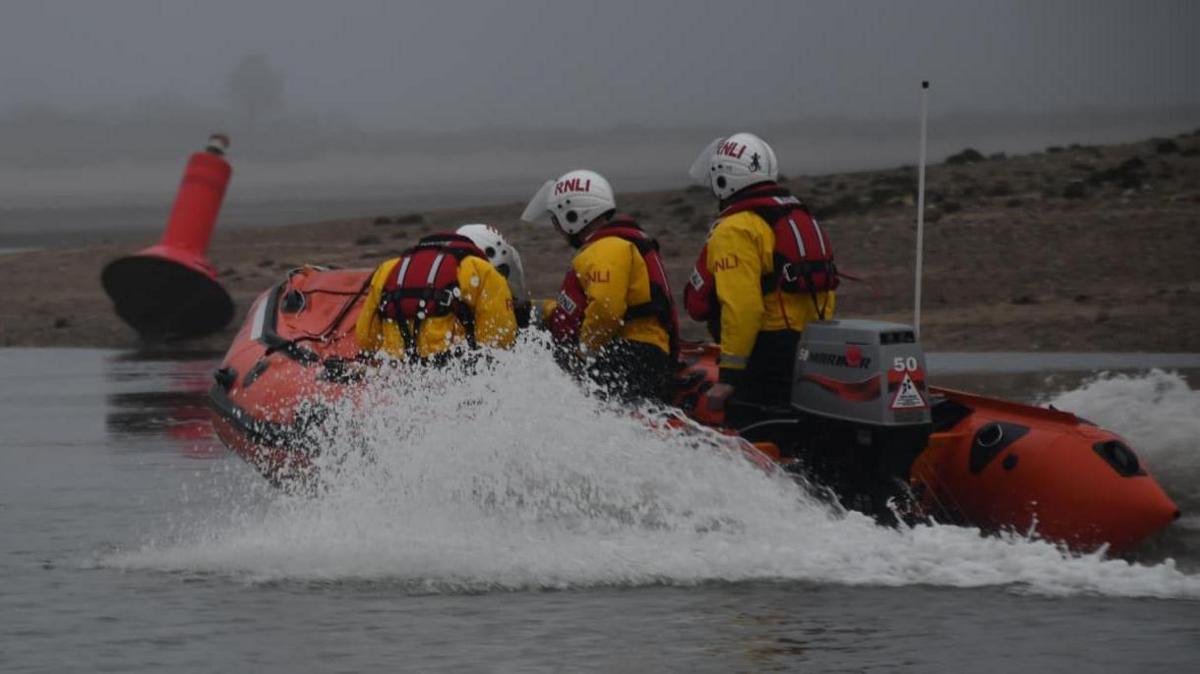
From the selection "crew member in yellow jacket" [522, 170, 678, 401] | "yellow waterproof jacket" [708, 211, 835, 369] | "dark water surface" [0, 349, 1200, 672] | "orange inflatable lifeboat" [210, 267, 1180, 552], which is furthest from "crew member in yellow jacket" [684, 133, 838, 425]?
"dark water surface" [0, 349, 1200, 672]

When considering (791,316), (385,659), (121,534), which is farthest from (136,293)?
(385,659)

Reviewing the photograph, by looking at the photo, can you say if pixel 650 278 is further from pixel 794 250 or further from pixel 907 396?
pixel 907 396

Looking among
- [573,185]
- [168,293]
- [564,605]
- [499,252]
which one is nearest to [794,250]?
[573,185]

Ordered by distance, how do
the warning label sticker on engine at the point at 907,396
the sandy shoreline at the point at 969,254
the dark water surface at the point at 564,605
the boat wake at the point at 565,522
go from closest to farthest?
the dark water surface at the point at 564,605
the boat wake at the point at 565,522
the warning label sticker on engine at the point at 907,396
the sandy shoreline at the point at 969,254

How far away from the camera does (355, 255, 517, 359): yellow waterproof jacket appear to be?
426 inches

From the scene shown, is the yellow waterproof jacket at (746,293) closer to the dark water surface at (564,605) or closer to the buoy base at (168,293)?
the dark water surface at (564,605)

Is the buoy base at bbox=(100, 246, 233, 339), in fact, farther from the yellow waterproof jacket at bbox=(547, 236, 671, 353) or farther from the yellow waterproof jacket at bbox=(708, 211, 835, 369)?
the yellow waterproof jacket at bbox=(708, 211, 835, 369)

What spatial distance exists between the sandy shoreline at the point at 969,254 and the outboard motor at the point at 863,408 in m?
14.0

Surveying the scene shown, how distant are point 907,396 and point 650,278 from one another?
160 cm

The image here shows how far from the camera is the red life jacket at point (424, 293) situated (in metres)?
10.8

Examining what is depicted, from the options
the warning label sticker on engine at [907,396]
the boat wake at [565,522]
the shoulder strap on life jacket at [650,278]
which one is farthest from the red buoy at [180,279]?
the warning label sticker on engine at [907,396]

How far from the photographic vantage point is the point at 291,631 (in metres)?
8.19

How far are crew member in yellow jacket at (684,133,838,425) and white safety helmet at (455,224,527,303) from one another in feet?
5.73

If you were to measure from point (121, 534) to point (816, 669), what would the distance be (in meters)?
4.64
